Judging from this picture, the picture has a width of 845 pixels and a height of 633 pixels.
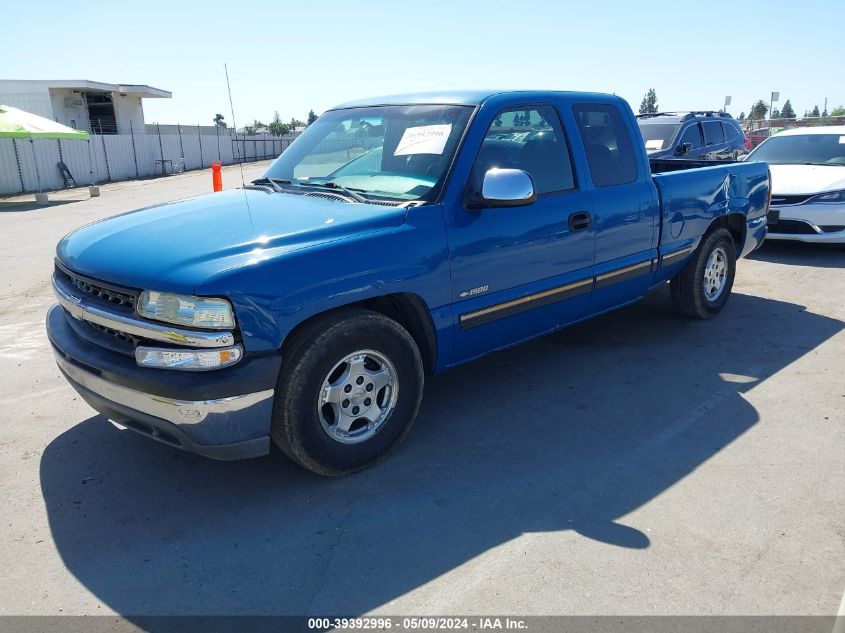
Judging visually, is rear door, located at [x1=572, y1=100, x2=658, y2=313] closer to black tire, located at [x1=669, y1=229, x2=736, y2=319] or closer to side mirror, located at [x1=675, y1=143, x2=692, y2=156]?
black tire, located at [x1=669, y1=229, x2=736, y2=319]

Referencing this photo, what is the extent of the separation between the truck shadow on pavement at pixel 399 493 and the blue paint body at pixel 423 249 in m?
0.53

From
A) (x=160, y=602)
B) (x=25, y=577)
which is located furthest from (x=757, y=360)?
(x=25, y=577)

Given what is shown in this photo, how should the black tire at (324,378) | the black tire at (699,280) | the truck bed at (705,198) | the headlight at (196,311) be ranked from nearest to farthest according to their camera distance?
1. the headlight at (196,311)
2. the black tire at (324,378)
3. the truck bed at (705,198)
4. the black tire at (699,280)

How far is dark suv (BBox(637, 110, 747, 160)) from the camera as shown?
1123 cm

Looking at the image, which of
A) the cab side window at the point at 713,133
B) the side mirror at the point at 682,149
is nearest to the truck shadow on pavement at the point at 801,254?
the side mirror at the point at 682,149

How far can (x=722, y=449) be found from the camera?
12.4ft

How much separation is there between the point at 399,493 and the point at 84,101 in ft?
132

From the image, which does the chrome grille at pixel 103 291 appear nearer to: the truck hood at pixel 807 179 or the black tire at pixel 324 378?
the black tire at pixel 324 378

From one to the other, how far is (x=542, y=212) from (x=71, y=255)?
271 cm

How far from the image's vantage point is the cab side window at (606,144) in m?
4.63

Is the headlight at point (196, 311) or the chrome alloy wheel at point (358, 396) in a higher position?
the headlight at point (196, 311)

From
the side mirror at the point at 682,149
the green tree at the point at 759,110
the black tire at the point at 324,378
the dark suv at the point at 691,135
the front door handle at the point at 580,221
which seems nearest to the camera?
the black tire at the point at 324,378

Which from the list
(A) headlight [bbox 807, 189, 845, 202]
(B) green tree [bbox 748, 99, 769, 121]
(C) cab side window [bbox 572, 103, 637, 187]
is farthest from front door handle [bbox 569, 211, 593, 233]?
(B) green tree [bbox 748, 99, 769, 121]

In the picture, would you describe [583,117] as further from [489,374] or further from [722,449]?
[722,449]
